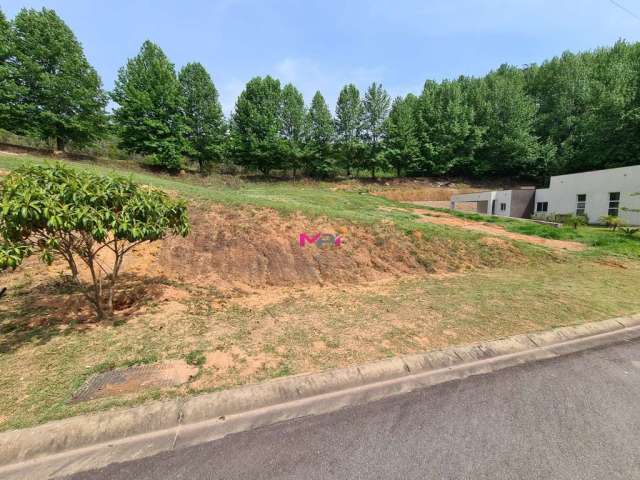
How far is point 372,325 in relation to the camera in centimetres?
429

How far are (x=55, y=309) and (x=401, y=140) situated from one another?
36.3 metres

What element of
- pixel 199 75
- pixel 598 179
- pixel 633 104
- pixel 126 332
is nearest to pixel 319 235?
pixel 126 332

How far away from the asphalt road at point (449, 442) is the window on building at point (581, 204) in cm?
2517

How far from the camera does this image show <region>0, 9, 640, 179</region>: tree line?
21.9m

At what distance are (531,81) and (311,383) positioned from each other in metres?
60.7

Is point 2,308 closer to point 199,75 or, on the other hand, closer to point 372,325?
point 372,325

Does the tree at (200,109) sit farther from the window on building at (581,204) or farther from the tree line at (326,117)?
the window on building at (581,204)

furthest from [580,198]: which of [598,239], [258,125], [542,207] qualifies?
[258,125]

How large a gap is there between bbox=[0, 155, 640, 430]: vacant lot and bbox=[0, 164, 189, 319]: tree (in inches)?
43.0

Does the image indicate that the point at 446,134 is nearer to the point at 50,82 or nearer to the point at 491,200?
the point at 491,200

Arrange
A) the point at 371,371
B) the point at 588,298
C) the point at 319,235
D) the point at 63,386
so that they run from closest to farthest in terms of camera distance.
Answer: the point at 63,386 < the point at 371,371 < the point at 588,298 < the point at 319,235

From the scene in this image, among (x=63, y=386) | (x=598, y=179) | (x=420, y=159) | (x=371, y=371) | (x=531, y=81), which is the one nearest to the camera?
(x=63, y=386)

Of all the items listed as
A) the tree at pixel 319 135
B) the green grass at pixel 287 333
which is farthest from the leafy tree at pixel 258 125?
the green grass at pixel 287 333

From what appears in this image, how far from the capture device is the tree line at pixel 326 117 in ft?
72.0
